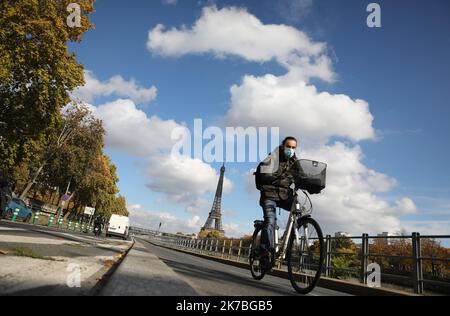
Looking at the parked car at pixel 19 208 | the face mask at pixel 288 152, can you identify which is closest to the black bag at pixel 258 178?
the face mask at pixel 288 152

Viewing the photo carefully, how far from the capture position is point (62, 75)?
19797 mm

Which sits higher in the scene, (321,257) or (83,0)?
(83,0)

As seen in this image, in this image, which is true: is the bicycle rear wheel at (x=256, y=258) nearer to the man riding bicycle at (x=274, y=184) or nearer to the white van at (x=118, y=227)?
the man riding bicycle at (x=274, y=184)

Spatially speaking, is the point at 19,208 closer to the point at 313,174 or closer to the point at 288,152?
the point at 288,152

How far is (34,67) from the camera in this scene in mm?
19484

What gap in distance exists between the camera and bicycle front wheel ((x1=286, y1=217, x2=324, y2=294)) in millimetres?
4742

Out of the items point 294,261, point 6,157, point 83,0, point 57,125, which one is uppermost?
point 83,0

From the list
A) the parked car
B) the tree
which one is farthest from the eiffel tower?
the tree

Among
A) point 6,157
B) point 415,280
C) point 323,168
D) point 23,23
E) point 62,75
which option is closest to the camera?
point 323,168

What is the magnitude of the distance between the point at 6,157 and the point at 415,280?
23.6 m

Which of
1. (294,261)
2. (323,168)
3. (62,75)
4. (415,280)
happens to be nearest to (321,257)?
(294,261)

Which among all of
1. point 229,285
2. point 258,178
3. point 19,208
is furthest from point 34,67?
point 229,285

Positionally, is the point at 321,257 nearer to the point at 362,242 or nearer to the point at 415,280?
the point at 415,280
